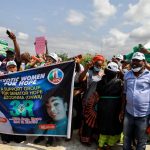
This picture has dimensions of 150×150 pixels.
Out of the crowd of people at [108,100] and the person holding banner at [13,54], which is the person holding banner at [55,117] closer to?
the crowd of people at [108,100]

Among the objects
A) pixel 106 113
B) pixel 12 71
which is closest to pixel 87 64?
pixel 106 113

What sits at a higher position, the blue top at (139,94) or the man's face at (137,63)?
the man's face at (137,63)

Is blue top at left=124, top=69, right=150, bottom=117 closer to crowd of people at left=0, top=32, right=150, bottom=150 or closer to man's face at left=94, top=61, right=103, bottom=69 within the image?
crowd of people at left=0, top=32, right=150, bottom=150

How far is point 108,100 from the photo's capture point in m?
6.09

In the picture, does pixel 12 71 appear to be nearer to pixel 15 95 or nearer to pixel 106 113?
pixel 15 95

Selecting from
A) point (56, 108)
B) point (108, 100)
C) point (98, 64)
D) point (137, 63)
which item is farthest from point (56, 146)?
point (137, 63)

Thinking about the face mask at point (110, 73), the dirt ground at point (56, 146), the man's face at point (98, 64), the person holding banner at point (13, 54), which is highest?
the person holding banner at point (13, 54)

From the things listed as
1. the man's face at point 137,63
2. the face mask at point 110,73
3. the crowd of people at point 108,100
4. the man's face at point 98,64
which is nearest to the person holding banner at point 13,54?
the crowd of people at point 108,100

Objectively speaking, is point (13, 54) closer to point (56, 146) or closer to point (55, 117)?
point (55, 117)

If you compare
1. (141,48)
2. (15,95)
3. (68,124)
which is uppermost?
(141,48)

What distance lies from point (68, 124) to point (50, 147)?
638 millimetres

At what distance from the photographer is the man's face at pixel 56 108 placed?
6.46m

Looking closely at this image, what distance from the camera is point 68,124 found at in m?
6.43

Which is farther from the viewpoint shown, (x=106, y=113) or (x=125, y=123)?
(x=106, y=113)
